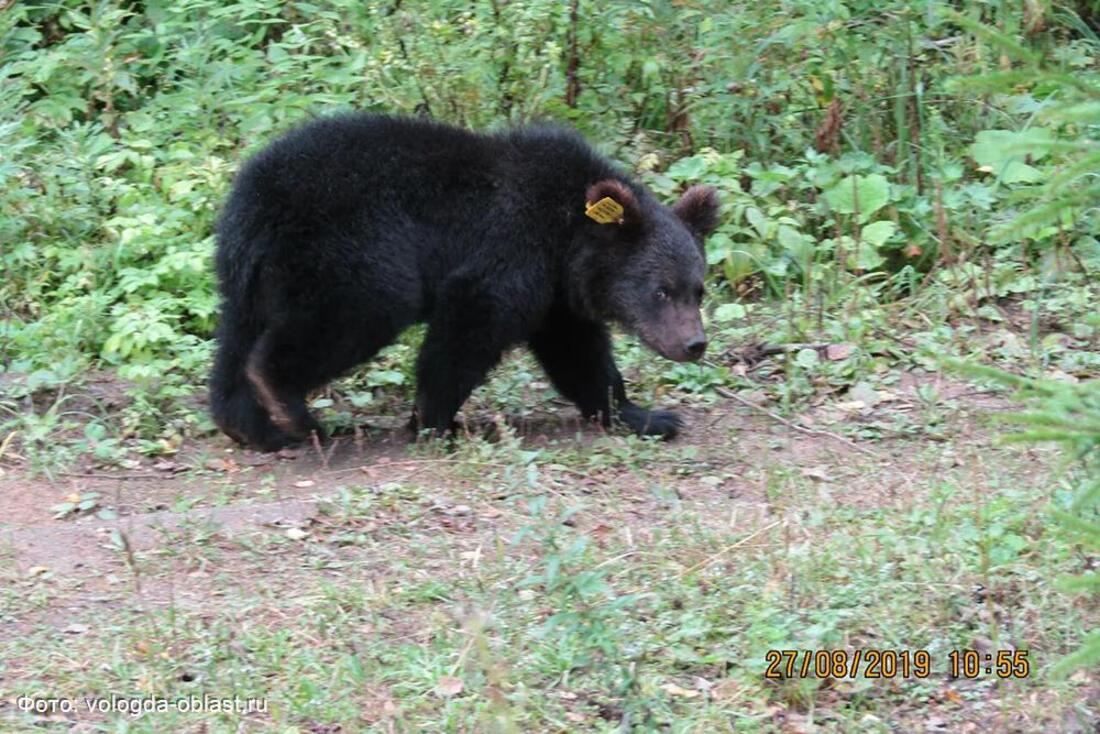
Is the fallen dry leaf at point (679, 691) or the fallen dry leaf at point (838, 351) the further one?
the fallen dry leaf at point (838, 351)

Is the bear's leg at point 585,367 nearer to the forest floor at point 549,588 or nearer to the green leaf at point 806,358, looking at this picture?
the forest floor at point 549,588

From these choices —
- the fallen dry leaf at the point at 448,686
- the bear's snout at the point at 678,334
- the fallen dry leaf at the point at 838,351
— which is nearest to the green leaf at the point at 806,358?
the fallen dry leaf at the point at 838,351

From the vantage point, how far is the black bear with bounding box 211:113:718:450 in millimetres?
6949

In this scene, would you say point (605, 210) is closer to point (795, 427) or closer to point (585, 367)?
point (585, 367)

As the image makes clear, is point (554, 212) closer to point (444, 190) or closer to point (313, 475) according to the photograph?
point (444, 190)

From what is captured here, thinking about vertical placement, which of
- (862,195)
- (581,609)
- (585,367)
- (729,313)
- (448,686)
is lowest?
(729,313)

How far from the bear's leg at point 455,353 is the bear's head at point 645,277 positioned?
23.4 inches

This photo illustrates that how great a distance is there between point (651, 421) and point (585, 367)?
1.54 ft

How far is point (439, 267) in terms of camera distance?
7.24 m

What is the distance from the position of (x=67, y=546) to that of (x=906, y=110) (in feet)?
19.7

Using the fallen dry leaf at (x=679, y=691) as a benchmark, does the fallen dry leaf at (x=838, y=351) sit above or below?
below

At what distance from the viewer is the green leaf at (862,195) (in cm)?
903
